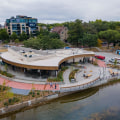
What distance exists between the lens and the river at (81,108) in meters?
15.5

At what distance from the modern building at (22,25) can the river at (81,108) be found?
60671 millimetres

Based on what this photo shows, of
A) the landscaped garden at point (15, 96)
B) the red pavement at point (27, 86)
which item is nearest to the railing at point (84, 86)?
the red pavement at point (27, 86)

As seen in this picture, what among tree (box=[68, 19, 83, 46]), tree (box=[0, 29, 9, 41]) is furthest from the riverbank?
tree (box=[0, 29, 9, 41])

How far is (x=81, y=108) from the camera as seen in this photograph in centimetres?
1720

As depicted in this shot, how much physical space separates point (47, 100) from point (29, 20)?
65.6 m

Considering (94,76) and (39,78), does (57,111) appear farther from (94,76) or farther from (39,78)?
(94,76)

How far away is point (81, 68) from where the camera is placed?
31047 mm

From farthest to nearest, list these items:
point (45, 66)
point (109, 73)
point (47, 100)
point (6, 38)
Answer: point (6, 38), point (109, 73), point (45, 66), point (47, 100)

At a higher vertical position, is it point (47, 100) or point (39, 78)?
point (39, 78)

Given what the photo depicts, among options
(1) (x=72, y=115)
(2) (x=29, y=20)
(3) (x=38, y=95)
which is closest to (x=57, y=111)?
(1) (x=72, y=115)

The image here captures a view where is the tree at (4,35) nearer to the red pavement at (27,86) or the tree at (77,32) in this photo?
the tree at (77,32)

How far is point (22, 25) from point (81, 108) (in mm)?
64899

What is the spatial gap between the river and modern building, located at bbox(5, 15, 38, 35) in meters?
60.7

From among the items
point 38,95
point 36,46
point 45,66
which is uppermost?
point 36,46
